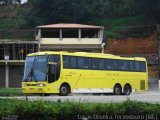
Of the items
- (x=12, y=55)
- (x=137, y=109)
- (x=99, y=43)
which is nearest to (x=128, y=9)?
(x=99, y=43)

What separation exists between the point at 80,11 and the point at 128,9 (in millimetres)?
12582

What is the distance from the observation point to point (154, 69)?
217ft

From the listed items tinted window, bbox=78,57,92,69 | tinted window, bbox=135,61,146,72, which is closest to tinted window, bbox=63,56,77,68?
tinted window, bbox=78,57,92,69

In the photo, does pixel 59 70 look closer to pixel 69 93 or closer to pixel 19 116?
pixel 69 93

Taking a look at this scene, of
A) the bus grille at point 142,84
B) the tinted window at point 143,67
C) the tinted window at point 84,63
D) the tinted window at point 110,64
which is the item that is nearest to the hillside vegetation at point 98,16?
the tinted window at point 143,67

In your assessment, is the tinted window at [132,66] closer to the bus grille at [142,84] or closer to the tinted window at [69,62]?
the bus grille at [142,84]

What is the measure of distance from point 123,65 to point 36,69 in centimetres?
835

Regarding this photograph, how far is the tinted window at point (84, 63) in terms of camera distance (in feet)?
111

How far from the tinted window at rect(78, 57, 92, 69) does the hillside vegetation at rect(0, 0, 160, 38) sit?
4240 cm

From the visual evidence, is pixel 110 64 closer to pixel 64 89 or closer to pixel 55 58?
pixel 64 89

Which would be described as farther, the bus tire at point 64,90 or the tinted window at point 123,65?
the tinted window at point 123,65

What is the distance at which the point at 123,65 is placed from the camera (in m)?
37.7

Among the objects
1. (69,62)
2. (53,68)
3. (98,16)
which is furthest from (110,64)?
(98,16)

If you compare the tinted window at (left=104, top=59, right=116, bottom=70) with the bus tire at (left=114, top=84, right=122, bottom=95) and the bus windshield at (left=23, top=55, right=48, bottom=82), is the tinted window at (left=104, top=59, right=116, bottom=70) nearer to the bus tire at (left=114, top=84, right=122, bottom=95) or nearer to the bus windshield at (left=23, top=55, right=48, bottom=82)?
the bus tire at (left=114, top=84, right=122, bottom=95)
